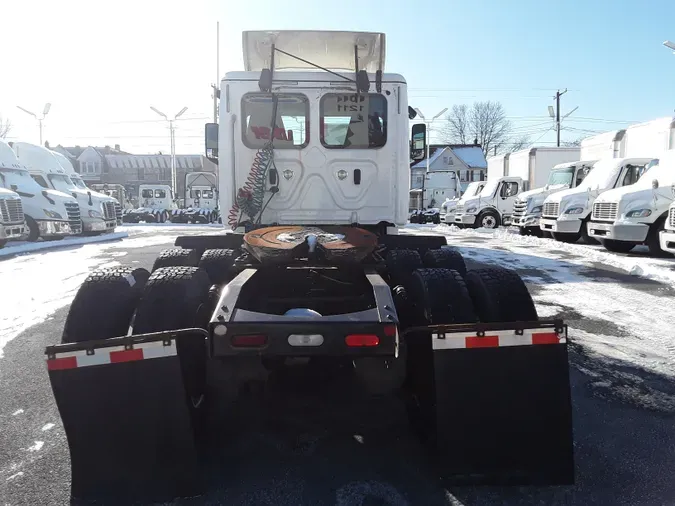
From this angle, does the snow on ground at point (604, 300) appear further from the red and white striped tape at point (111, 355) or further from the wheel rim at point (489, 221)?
the wheel rim at point (489, 221)

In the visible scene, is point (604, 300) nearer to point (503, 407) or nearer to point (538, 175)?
point (503, 407)

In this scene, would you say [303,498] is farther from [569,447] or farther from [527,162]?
[527,162]

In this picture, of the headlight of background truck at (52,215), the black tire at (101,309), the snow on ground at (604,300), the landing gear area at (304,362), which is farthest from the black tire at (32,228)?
the landing gear area at (304,362)

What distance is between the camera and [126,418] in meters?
2.51

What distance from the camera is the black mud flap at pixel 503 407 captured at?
8.46 feet

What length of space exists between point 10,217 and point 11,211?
0.75 ft

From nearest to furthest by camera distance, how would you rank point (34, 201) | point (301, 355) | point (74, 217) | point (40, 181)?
point (301, 355) < point (34, 201) < point (74, 217) < point (40, 181)

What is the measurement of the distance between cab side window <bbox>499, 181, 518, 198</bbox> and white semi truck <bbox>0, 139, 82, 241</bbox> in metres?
17.9

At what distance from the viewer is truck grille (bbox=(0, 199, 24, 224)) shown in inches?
565

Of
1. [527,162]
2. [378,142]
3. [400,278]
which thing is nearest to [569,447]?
[400,278]

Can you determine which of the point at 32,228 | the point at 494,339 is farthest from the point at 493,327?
the point at 32,228

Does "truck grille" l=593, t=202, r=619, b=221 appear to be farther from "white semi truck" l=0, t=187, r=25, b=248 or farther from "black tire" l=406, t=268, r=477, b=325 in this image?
"white semi truck" l=0, t=187, r=25, b=248

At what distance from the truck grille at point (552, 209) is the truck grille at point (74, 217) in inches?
657

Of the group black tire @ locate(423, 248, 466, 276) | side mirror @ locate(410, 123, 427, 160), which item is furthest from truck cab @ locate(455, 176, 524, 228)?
black tire @ locate(423, 248, 466, 276)
